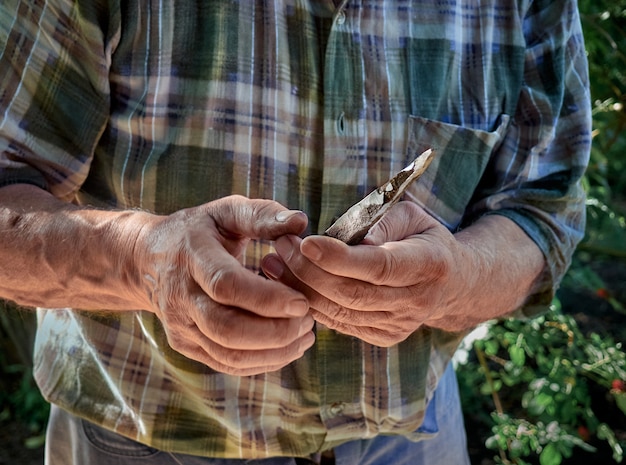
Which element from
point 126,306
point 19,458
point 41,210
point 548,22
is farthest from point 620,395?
point 19,458

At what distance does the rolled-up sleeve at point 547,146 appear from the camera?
5.37ft

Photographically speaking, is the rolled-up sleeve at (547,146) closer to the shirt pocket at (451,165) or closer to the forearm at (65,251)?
the shirt pocket at (451,165)

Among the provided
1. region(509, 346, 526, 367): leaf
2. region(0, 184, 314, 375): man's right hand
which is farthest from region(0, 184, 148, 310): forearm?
region(509, 346, 526, 367): leaf

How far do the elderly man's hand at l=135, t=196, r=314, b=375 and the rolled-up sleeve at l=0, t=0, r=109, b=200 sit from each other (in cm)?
32

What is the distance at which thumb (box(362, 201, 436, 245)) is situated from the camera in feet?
3.99

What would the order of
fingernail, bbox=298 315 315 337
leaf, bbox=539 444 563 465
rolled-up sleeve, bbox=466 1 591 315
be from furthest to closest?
leaf, bbox=539 444 563 465 < rolled-up sleeve, bbox=466 1 591 315 < fingernail, bbox=298 315 315 337

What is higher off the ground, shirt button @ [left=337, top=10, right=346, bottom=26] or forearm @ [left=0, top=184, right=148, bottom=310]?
shirt button @ [left=337, top=10, right=346, bottom=26]

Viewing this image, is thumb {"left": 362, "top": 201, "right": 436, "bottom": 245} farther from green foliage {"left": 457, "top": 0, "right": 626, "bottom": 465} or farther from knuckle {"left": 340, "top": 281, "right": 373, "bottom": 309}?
green foliage {"left": 457, "top": 0, "right": 626, "bottom": 465}

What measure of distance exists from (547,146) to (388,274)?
730mm

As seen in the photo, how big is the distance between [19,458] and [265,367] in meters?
2.97

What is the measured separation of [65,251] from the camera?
124 centimetres

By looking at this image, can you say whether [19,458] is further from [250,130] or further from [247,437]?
[250,130]

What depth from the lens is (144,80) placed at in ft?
4.49

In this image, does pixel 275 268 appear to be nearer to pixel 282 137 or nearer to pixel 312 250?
pixel 312 250
